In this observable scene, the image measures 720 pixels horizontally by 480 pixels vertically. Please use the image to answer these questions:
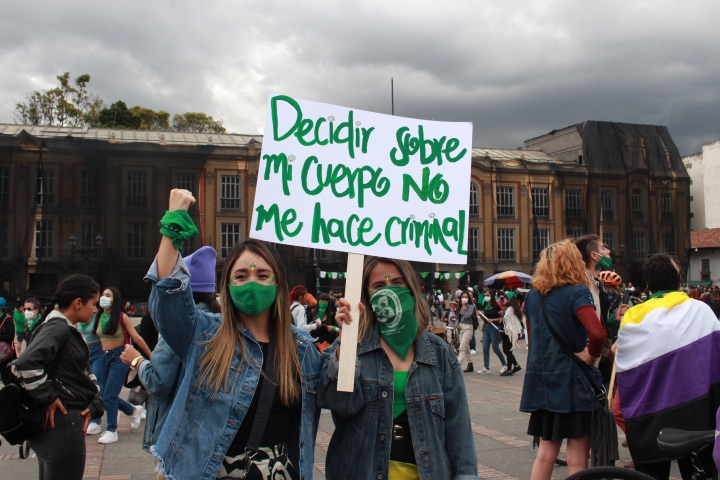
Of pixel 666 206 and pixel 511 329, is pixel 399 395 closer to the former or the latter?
pixel 511 329

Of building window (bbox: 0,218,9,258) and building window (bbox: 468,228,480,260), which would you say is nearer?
building window (bbox: 0,218,9,258)

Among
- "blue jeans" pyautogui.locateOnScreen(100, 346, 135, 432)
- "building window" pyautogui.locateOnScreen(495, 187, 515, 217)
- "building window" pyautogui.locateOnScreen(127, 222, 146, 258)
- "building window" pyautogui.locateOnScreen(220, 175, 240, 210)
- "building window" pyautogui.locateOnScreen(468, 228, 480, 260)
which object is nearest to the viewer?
"blue jeans" pyautogui.locateOnScreen(100, 346, 135, 432)

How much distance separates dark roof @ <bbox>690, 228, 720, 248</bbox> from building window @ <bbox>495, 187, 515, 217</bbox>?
16.2 metres

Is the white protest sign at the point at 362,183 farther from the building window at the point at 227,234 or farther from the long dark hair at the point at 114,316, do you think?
the building window at the point at 227,234

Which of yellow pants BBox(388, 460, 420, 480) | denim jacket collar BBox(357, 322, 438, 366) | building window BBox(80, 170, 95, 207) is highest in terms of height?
building window BBox(80, 170, 95, 207)

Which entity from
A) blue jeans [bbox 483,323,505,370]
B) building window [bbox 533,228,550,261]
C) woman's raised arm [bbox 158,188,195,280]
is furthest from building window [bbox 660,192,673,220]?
woman's raised arm [bbox 158,188,195,280]

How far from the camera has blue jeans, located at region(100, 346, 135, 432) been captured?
23.5 feet

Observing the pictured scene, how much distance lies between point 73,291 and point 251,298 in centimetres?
208

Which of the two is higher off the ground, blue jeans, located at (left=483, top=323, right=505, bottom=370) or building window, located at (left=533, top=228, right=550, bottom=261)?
building window, located at (left=533, top=228, right=550, bottom=261)

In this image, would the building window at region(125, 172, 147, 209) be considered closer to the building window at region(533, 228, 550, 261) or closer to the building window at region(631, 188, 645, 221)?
the building window at region(533, 228, 550, 261)

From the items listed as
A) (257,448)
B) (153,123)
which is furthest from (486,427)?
(153,123)

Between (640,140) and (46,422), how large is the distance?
153 ft

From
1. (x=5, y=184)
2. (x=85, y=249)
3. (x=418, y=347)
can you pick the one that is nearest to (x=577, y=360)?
(x=418, y=347)

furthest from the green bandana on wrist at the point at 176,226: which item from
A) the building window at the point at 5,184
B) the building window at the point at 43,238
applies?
the building window at the point at 5,184
